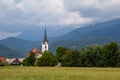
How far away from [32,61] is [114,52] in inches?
1556

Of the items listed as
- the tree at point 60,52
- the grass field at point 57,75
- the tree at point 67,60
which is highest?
the tree at point 60,52

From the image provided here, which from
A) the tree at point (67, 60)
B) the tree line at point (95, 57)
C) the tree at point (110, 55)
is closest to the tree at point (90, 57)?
the tree line at point (95, 57)

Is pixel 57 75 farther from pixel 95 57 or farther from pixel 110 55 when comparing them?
pixel 95 57

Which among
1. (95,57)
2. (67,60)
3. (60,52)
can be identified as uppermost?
(60,52)

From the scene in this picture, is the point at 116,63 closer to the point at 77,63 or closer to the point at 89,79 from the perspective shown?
the point at 77,63

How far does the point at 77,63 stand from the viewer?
4380 inches

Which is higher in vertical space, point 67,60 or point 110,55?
point 110,55

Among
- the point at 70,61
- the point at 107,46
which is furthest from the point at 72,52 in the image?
the point at 107,46

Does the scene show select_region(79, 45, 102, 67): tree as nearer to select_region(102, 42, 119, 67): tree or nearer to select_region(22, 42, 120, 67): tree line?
select_region(22, 42, 120, 67): tree line

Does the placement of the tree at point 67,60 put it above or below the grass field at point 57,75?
above

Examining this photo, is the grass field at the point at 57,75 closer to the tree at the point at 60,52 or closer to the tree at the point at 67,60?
the tree at the point at 67,60

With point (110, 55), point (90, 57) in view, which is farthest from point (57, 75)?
point (90, 57)

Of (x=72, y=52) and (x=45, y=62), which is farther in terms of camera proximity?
(x=45, y=62)

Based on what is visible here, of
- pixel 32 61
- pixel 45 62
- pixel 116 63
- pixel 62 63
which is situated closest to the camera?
pixel 116 63
